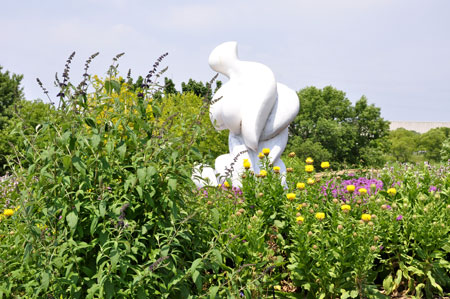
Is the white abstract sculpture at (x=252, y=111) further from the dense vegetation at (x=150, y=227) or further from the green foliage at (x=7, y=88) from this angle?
the green foliage at (x=7, y=88)

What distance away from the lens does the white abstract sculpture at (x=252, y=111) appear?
8438mm

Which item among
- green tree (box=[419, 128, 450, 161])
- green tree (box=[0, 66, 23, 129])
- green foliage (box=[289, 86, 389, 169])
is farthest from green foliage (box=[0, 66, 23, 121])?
green tree (box=[419, 128, 450, 161])

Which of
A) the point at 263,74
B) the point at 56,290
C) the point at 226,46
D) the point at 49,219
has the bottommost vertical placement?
the point at 56,290

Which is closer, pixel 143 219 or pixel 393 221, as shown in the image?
pixel 143 219

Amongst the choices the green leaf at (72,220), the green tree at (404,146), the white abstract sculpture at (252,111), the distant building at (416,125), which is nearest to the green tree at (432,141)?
the green tree at (404,146)

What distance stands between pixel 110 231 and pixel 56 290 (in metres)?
0.63

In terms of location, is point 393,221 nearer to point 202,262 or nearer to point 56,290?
point 202,262

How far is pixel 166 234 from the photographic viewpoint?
10.1 feet

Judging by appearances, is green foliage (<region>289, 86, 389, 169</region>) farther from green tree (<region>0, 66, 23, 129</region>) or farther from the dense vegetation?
the dense vegetation

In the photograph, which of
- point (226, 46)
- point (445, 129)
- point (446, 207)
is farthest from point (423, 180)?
point (445, 129)

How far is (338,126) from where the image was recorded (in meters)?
36.0

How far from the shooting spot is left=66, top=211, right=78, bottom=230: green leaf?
289 centimetres

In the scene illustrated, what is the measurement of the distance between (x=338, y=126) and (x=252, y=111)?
28969 millimetres

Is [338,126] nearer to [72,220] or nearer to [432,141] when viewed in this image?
[432,141]
